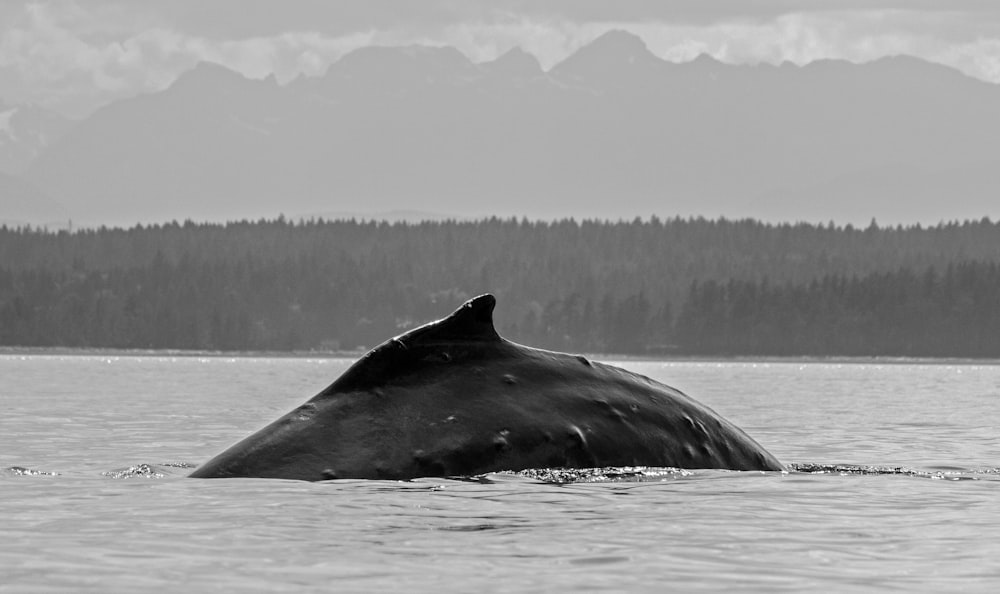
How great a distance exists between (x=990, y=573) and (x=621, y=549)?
2.39 m

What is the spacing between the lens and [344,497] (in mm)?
11930

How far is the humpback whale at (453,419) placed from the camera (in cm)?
1201

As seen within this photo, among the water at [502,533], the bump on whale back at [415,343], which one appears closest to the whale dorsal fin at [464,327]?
the bump on whale back at [415,343]

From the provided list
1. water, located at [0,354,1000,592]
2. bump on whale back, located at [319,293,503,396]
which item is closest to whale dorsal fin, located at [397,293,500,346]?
bump on whale back, located at [319,293,503,396]

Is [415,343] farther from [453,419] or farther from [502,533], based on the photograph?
[502,533]

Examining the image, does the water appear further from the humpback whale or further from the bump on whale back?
the bump on whale back

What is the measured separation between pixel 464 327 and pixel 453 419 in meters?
0.70

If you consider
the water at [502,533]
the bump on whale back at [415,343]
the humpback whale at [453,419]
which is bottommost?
the water at [502,533]

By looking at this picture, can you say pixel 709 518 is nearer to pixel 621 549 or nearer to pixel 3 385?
pixel 621 549

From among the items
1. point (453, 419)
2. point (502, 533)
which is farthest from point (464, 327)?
point (502, 533)

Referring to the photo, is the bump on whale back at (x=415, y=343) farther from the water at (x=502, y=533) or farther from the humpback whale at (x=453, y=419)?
the water at (x=502, y=533)

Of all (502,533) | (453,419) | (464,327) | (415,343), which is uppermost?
(464,327)

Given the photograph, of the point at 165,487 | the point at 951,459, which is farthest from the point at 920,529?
the point at 951,459

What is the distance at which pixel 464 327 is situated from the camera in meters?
12.3
